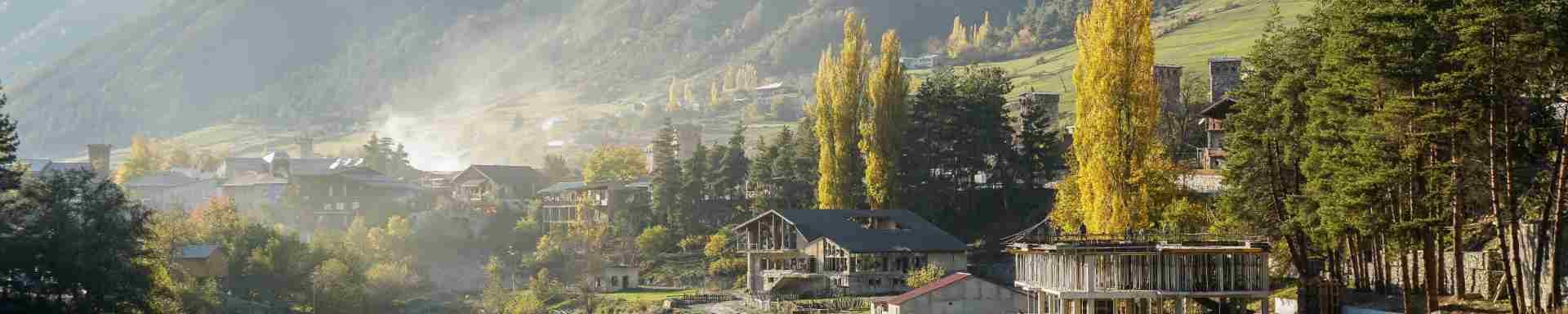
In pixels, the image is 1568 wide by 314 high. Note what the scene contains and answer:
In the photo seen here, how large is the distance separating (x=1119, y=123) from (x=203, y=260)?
44.2 metres

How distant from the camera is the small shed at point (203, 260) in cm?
7949

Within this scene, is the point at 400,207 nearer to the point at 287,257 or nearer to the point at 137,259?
the point at 287,257

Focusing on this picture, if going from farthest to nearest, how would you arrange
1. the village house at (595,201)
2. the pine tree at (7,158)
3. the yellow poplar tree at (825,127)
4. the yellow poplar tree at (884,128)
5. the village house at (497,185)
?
the village house at (497,185), the village house at (595,201), the yellow poplar tree at (825,127), the yellow poplar tree at (884,128), the pine tree at (7,158)

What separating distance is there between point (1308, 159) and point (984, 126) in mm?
37382

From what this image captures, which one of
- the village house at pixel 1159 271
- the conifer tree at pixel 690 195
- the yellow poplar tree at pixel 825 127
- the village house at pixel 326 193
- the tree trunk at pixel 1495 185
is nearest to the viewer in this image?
the tree trunk at pixel 1495 185

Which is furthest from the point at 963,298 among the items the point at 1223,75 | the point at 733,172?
the point at 733,172

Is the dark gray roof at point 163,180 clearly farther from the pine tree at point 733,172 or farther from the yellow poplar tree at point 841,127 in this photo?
the yellow poplar tree at point 841,127

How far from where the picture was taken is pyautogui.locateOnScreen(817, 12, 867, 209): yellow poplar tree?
85938mm

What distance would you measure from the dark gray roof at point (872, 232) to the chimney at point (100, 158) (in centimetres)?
7068

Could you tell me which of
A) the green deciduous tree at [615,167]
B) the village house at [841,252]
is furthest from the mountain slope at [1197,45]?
the village house at [841,252]

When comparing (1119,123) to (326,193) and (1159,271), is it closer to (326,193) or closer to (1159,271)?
(1159,271)

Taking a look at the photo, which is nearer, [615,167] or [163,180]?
[615,167]

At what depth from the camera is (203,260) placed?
8062cm

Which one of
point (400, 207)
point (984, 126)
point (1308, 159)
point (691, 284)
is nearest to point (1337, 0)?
point (1308, 159)
